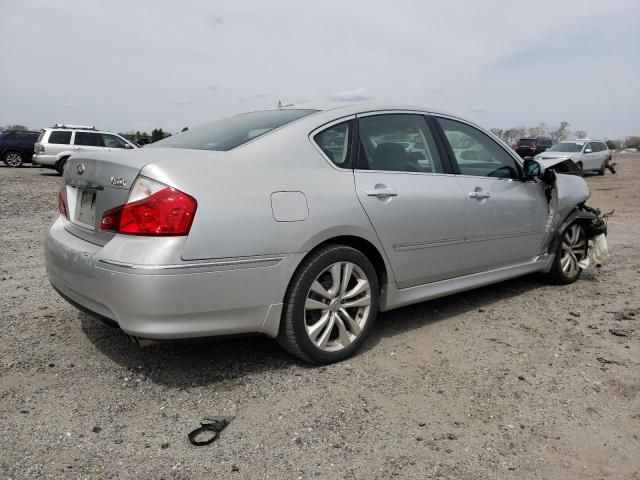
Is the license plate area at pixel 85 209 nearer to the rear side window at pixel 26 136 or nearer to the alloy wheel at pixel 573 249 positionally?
the alloy wheel at pixel 573 249

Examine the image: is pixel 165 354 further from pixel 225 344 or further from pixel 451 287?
pixel 451 287

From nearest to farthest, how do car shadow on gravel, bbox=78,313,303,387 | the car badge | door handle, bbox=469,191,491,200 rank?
the car badge < car shadow on gravel, bbox=78,313,303,387 < door handle, bbox=469,191,491,200

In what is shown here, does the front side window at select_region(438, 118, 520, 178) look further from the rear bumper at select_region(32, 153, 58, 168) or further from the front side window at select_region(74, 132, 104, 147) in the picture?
the rear bumper at select_region(32, 153, 58, 168)

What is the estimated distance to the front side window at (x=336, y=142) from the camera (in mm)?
3283

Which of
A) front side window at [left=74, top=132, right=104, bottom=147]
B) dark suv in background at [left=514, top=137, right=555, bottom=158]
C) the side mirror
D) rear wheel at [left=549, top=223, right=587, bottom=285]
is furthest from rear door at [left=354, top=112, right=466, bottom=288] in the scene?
dark suv in background at [left=514, top=137, right=555, bottom=158]

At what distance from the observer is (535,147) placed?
1179 inches

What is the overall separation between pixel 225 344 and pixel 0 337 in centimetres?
152

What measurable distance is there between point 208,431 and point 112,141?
17.7 meters

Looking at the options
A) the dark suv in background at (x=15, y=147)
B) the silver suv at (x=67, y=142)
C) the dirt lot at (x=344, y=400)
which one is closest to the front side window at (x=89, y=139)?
the silver suv at (x=67, y=142)

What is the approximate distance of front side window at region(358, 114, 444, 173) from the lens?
3520 mm

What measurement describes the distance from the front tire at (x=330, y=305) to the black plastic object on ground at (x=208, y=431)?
2.08 feet

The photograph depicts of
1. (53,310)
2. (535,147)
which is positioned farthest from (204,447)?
(535,147)

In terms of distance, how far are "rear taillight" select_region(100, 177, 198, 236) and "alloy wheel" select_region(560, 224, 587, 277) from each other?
380cm

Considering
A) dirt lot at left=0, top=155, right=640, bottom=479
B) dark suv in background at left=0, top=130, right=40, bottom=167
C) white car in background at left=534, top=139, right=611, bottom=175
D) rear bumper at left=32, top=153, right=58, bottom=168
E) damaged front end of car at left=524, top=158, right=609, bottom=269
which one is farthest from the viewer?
white car in background at left=534, top=139, right=611, bottom=175
